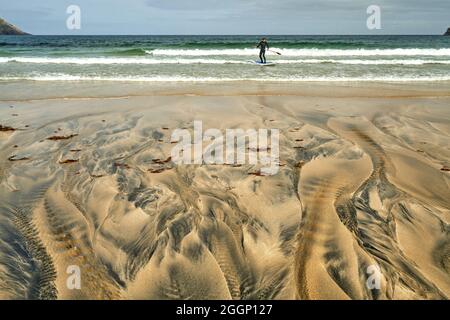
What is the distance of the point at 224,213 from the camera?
3.01m

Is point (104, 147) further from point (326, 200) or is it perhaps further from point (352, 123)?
point (352, 123)

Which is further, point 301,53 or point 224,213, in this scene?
point 301,53

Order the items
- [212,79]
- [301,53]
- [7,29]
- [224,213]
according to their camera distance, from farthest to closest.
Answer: [7,29] < [301,53] < [212,79] < [224,213]

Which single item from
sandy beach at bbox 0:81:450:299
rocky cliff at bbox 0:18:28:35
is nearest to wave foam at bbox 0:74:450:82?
sandy beach at bbox 0:81:450:299

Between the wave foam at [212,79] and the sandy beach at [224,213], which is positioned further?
the wave foam at [212,79]

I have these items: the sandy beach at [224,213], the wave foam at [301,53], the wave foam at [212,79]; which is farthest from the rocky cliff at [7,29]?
the sandy beach at [224,213]

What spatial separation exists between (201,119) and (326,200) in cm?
357

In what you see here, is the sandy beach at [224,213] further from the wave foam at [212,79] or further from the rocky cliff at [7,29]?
the rocky cliff at [7,29]

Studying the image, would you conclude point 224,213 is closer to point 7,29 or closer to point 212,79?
point 212,79

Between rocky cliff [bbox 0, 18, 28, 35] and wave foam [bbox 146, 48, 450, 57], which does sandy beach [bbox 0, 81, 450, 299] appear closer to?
wave foam [bbox 146, 48, 450, 57]

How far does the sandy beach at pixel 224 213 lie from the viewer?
2.23m

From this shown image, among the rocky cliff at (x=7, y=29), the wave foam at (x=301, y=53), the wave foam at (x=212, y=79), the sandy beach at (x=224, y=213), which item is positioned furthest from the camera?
the rocky cliff at (x=7, y=29)

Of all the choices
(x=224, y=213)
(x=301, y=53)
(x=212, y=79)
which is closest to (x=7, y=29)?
(x=301, y=53)

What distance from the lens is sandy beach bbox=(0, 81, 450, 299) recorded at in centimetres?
223
